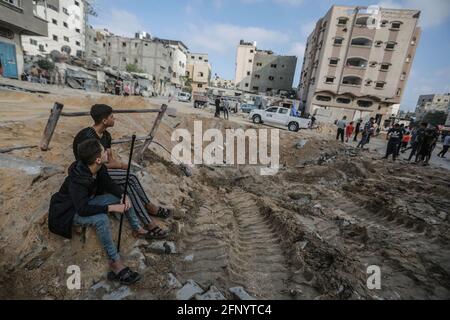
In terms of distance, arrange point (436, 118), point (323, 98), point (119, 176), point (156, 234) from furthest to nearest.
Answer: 1. point (436, 118)
2. point (323, 98)
3. point (119, 176)
4. point (156, 234)

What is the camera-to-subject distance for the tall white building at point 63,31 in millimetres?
40188

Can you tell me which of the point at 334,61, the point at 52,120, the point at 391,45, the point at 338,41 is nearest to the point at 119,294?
the point at 52,120

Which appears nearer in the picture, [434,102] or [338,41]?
[338,41]

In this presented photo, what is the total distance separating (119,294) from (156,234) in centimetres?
96

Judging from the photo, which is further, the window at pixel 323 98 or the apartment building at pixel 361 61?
the window at pixel 323 98

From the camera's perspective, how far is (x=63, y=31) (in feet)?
149

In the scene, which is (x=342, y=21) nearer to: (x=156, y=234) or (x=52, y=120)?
(x=52, y=120)

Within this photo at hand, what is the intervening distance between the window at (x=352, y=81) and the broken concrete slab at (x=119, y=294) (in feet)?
134

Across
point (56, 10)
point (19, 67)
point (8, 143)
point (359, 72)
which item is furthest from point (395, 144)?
point (56, 10)

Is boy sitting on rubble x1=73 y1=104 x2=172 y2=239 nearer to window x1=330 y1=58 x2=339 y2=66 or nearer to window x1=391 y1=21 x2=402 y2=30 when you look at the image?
window x1=330 y1=58 x2=339 y2=66

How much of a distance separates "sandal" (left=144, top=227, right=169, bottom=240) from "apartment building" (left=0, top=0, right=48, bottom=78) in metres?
21.1

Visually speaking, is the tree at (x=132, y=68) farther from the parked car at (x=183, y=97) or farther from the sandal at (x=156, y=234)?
the sandal at (x=156, y=234)

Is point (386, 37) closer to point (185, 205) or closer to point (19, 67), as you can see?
point (185, 205)

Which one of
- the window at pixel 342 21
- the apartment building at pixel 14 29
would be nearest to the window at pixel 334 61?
the window at pixel 342 21
